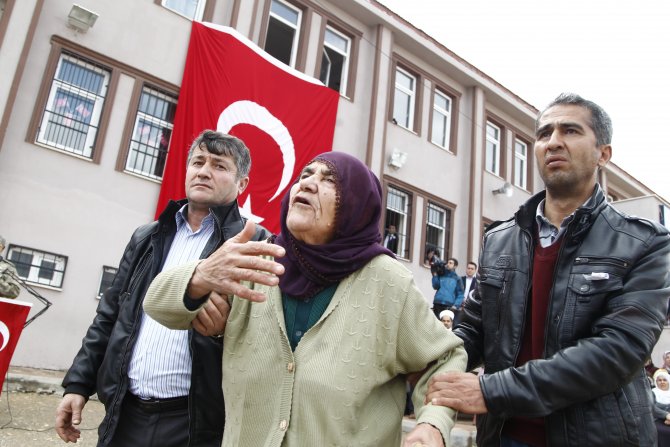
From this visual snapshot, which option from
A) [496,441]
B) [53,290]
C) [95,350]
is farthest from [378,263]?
[53,290]

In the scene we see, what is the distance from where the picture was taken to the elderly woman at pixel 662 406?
678 centimetres

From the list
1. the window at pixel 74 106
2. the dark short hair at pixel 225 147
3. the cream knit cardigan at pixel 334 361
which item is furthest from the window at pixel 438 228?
the cream knit cardigan at pixel 334 361

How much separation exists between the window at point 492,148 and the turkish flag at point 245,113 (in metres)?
8.13

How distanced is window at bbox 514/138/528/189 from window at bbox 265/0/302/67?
353 inches

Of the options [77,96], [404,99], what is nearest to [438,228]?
[404,99]

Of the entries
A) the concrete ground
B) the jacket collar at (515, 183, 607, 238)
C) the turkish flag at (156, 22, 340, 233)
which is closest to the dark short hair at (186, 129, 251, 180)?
the jacket collar at (515, 183, 607, 238)

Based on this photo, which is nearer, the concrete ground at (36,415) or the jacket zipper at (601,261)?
the jacket zipper at (601,261)

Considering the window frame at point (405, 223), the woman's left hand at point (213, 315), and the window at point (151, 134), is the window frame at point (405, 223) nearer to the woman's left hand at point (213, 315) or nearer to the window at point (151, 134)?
the window at point (151, 134)

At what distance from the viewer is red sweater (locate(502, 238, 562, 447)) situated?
1.85m

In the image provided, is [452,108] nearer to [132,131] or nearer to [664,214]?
[664,214]

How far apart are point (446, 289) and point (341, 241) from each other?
343 inches

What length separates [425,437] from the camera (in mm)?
1441

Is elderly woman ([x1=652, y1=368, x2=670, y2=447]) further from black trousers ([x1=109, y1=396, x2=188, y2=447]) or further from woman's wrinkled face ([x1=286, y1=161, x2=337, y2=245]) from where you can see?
woman's wrinkled face ([x1=286, y1=161, x2=337, y2=245])

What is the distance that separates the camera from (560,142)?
206 centimetres
